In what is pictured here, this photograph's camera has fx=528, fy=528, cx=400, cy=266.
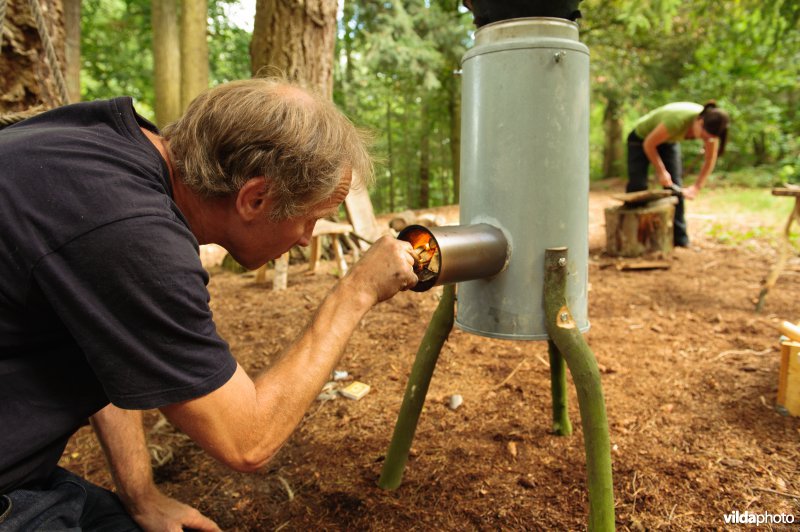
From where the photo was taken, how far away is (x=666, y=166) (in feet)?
21.0

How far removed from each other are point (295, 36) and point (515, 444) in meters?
4.23

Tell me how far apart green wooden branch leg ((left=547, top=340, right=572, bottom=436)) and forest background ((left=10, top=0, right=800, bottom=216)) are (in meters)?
8.05

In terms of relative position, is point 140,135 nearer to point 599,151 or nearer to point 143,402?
point 143,402

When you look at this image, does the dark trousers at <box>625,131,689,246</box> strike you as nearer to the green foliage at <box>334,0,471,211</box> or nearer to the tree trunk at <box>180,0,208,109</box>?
the green foliage at <box>334,0,471,211</box>

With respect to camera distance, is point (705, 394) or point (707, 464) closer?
point (707, 464)

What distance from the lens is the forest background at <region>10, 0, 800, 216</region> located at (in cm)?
961

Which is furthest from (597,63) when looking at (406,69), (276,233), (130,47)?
(276,233)

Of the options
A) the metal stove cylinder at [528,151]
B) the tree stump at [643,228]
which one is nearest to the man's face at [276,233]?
the metal stove cylinder at [528,151]

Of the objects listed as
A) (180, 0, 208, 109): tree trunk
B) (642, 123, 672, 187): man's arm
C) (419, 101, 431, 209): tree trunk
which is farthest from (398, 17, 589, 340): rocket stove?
(419, 101, 431, 209): tree trunk

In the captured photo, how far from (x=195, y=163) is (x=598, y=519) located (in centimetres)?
138

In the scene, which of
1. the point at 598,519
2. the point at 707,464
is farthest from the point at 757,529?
the point at 598,519

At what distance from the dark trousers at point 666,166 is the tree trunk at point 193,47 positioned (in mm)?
5598

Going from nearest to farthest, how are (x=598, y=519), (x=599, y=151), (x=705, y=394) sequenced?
(x=598, y=519) < (x=705, y=394) < (x=599, y=151)

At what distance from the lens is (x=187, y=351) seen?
1.00 m
